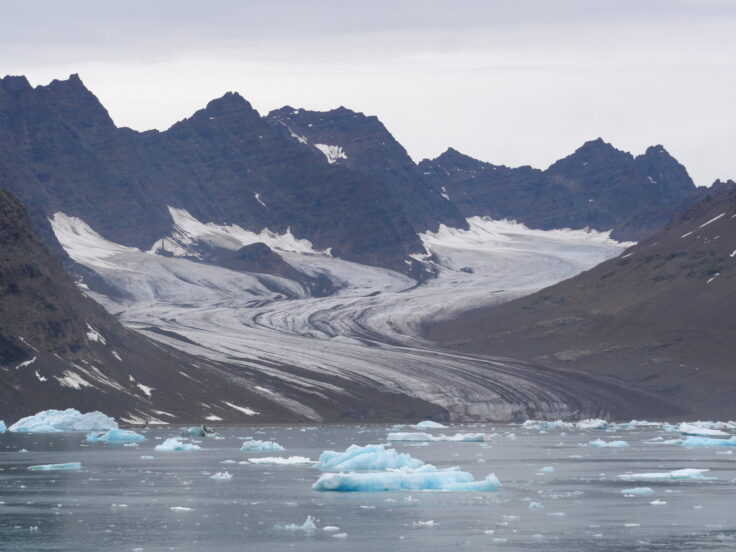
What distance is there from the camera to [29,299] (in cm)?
17025

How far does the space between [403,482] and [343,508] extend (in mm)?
8389

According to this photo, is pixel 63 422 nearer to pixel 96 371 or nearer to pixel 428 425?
pixel 96 371

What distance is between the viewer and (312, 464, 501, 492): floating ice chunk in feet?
235

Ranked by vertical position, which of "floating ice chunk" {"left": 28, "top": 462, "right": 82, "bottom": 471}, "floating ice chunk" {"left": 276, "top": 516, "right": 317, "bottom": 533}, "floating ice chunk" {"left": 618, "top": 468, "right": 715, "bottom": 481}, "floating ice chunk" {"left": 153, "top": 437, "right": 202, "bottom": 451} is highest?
"floating ice chunk" {"left": 28, "top": 462, "right": 82, "bottom": 471}

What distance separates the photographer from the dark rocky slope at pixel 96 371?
152500 mm

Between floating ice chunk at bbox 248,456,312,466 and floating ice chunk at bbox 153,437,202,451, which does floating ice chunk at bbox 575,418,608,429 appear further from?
floating ice chunk at bbox 248,456,312,466

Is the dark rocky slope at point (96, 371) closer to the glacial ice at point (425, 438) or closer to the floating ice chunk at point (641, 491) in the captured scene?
the glacial ice at point (425, 438)

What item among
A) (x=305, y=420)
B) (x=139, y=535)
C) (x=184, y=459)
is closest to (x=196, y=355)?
(x=305, y=420)

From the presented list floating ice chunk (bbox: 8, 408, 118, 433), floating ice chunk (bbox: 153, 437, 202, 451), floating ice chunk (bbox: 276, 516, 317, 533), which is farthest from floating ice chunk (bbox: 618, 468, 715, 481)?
Answer: floating ice chunk (bbox: 8, 408, 118, 433)

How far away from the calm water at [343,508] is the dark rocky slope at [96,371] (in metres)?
48.6

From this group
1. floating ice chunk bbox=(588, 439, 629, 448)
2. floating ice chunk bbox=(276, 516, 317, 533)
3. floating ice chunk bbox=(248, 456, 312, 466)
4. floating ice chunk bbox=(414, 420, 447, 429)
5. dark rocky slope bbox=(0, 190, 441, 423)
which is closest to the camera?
floating ice chunk bbox=(276, 516, 317, 533)

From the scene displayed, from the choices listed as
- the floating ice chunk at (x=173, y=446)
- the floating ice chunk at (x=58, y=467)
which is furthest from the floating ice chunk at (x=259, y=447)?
the floating ice chunk at (x=58, y=467)

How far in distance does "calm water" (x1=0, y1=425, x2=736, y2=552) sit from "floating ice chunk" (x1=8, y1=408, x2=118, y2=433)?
33739mm

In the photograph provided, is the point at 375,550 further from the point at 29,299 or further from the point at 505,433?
the point at 29,299
